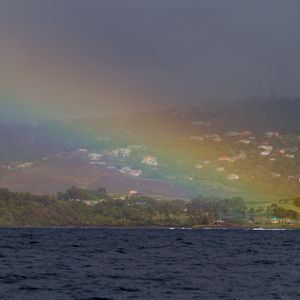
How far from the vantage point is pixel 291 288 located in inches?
2675

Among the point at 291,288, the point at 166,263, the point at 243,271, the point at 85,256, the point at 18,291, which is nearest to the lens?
the point at 18,291

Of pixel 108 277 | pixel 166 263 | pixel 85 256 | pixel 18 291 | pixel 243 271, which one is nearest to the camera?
pixel 18 291

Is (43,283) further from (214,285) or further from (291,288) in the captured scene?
(291,288)

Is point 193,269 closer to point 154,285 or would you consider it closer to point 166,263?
point 166,263

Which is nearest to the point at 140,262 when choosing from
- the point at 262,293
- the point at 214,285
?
the point at 214,285

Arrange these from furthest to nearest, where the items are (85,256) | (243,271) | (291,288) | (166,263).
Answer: (85,256)
(166,263)
(243,271)
(291,288)

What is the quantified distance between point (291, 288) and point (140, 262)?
3229 cm

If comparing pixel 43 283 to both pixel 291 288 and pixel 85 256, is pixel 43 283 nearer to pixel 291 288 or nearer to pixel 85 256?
pixel 291 288

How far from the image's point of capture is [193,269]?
8700 cm

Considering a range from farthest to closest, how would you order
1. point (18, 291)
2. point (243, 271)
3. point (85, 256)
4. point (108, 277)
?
point (85, 256) → point (243, 271) → point (108, 277) → point (18, 291)

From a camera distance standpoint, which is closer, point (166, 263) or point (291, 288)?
point (291, 288)

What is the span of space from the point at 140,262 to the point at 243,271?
1721 centimetres

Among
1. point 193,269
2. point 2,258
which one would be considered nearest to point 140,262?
point 193,269

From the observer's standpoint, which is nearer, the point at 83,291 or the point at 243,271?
the point at 83,291
